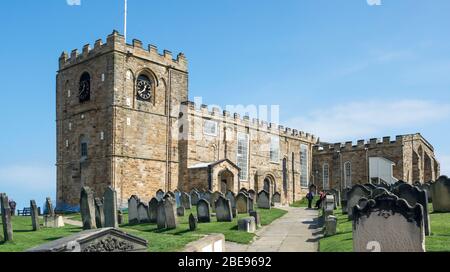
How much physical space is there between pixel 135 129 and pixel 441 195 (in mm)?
21734

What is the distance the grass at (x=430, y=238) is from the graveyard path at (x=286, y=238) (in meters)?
0.56

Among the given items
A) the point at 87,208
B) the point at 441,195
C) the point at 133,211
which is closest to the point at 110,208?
the point at 87,208

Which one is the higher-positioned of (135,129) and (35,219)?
(135,129)

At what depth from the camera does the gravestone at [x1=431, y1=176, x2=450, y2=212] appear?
18656 mm

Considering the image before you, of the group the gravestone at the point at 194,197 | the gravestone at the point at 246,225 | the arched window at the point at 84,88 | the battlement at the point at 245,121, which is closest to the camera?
the gravestone at the point at 246,225

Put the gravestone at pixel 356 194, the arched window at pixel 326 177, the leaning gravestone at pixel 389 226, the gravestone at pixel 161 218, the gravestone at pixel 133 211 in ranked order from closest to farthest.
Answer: the leaning gravestone at pixel 389 226 < the gravestone at pixel 161 218 < the gravestone at pixel 356 194 < the gravestone at pixel 133 211 < the arched window at pixel 326 177

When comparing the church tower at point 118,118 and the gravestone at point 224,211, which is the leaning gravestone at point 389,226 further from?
the church tower at point 118,118

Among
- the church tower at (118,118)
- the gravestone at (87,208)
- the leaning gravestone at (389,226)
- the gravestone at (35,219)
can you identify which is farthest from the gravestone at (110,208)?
the church tower at (118,118)

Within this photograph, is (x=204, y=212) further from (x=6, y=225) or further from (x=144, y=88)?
(x=144, y=88)

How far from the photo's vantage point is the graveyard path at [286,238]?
47.8 ft

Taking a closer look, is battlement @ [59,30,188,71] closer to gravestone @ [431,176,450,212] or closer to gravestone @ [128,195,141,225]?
gravestone @ [128,195,141,225]

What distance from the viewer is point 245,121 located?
1756 inches

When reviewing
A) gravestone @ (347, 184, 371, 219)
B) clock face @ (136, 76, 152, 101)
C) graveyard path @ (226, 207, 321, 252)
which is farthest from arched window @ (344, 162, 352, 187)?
gravestone @ (347, 184, 371, 219)

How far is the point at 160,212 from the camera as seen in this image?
19.2 metres
